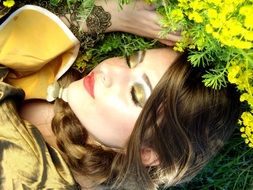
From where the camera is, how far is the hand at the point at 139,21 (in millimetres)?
1507

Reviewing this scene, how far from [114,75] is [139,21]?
163 mm

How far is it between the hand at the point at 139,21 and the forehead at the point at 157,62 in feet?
0.09

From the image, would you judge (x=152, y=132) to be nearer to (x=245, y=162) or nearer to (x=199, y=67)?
(x=199, y=67)

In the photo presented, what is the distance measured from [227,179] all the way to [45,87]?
2.80ft

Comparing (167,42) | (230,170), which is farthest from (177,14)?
(230,170)

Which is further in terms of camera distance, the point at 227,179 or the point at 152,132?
the point at 227,179

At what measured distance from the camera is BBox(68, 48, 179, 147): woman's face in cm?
151

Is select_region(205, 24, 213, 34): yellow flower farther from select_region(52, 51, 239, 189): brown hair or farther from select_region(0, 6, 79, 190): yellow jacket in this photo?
select_region(0, 6, 79, 190): yellow jacket

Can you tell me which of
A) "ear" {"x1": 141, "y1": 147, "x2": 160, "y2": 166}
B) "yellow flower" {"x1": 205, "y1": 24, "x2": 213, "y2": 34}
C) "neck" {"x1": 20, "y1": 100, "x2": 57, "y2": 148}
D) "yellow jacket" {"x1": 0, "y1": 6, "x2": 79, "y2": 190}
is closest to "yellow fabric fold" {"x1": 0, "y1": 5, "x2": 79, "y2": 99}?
"yellow jacket" {"x1": 0, "y1": 6, "x2": 79, "y2": 190}

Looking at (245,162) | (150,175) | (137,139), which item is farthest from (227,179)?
(137,139)

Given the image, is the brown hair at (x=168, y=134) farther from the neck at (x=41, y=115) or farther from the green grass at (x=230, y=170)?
the green grass at (x=230, y=170)

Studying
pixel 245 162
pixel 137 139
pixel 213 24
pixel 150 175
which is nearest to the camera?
pixel 213 24

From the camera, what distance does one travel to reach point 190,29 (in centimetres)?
143

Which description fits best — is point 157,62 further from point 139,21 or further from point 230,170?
point 230,170
